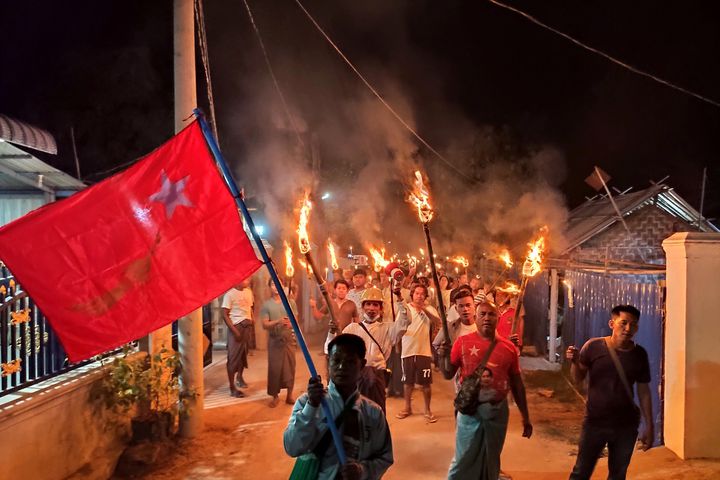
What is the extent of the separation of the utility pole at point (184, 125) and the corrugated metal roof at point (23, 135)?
238 cm

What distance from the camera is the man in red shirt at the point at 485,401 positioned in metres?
4.52

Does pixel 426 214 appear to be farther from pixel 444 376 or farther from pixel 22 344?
pixel 22 344

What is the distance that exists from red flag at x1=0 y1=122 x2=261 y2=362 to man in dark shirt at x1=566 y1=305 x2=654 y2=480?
3.08 metres

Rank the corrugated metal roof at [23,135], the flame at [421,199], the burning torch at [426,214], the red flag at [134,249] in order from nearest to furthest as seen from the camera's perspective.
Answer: the red flag at [134,249] → the burning torch at [426,214] → the flame at [421,199] → the corrugated metal roof at [23,135]

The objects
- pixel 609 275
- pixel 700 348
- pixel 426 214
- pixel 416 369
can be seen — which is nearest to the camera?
pixel 426 214

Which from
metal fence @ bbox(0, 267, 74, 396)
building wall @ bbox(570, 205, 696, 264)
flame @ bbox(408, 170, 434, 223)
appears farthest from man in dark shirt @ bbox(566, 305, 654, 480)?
building wall @ bbox(570, 205, 696, 264)

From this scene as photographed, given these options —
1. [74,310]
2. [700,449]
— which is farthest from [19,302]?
[700,449]

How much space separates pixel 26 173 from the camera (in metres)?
9.16

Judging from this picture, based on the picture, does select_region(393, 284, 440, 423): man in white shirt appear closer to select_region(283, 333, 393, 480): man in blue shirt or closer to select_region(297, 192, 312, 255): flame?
select_region(297, 192, 312, 255): flame

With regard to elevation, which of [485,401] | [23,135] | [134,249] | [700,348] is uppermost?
[23,135]

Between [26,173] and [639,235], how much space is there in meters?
15.3

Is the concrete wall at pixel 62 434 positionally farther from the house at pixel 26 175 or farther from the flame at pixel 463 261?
the flame at pixel 463 261

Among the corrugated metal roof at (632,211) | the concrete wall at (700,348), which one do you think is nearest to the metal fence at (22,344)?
the concrete wall at (700,348)

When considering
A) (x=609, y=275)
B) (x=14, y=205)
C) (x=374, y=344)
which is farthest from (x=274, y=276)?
(x=14, y=205)
